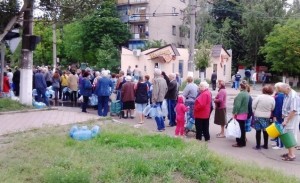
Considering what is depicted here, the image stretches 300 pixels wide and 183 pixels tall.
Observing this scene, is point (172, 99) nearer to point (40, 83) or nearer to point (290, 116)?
point (290, 116)

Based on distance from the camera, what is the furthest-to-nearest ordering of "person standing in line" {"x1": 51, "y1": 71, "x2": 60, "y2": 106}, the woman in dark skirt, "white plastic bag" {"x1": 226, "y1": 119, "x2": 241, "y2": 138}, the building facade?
the building facade
"person standing in line" {"x1": 51, "y1": 71, "x2": 60, "y2": 106}
the woman in dark skirt
"white plastic bag" {"x1": 226, "y1": 119, "x2": 241, "y2": 138}

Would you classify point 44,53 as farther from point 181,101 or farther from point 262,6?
point 181,101

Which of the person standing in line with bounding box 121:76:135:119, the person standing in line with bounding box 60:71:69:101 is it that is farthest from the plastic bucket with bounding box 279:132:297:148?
the person standing in line with bounding box 60:71:69:101

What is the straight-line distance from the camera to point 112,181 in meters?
6.31

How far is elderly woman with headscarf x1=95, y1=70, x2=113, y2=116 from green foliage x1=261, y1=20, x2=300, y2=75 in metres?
29.7

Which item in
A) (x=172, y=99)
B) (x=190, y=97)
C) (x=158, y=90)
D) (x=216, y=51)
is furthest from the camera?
(x=216, y=51)

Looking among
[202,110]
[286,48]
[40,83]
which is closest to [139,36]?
[286,48]

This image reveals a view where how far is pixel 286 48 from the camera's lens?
41.3 meters

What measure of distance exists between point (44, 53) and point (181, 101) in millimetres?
46795

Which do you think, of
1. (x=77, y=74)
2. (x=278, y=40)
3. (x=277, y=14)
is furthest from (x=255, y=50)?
(x=77, y=74)

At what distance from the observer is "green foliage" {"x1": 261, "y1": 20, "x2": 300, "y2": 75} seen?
4091cm

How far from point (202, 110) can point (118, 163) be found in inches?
183

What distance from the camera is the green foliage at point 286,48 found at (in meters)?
40.9

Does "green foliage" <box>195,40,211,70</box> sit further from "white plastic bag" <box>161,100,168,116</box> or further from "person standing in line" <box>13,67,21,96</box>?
"white plastic bag" <box>161,100,168,116</box>
